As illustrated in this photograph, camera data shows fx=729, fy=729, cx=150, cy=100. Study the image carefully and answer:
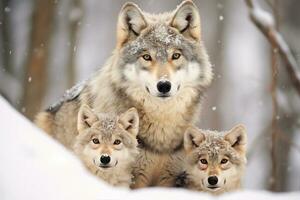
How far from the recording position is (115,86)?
6051 mm

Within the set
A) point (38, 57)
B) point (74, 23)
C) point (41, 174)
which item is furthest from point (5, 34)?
point (41, 174)

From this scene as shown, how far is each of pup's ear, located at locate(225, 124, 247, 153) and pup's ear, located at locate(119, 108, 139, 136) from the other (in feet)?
2.61

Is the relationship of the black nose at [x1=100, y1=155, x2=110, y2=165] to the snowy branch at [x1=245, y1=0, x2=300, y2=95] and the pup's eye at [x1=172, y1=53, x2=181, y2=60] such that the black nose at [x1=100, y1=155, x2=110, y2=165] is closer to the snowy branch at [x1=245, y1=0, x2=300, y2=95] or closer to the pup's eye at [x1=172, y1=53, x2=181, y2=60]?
the pup's eye at [x1=172, y1=53, x2=181, y2=60]

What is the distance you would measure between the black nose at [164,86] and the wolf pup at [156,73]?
0.04 m

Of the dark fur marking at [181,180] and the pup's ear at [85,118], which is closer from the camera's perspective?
the pup's ear at [85,118]

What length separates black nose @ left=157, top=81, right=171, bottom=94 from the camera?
554 centimetres

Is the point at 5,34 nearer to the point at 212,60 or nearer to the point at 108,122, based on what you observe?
the point at 212,60

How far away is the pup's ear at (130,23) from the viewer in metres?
5.85

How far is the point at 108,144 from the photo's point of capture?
5.51 metres

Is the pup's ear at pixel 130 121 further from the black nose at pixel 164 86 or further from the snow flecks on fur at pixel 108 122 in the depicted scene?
the black nose at pixel 164 86

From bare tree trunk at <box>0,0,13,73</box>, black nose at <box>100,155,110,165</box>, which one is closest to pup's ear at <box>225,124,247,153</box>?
black nose at <box>100,155,110,165</box>

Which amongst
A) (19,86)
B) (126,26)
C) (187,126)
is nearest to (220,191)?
(187,126)

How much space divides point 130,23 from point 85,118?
33.6 inches

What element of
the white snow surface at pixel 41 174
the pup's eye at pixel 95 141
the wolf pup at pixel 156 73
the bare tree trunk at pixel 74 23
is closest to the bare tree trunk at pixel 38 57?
the bare tree trunk at pixel 74 23
